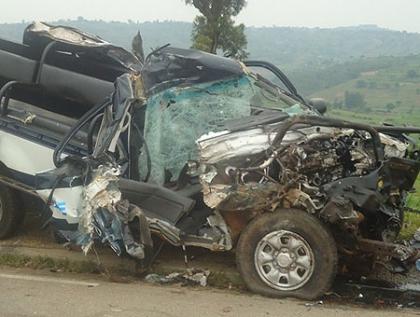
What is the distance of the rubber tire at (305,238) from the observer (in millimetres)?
4641

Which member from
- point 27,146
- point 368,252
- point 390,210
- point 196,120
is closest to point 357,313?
point 368,252

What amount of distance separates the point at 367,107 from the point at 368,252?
51528 millimetres

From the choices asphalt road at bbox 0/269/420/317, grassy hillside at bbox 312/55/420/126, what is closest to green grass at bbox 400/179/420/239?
asphalt road at bbox 0/269/420/317

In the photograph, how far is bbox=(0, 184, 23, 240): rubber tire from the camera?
6.09m

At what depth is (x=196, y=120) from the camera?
559 centimetres

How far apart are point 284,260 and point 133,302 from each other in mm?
1251

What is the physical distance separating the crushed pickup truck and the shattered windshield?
11mm

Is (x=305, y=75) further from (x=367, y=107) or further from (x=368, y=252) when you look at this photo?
(x=368, y=252)

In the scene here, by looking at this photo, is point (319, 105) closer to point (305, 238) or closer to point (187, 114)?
point (187, 114)

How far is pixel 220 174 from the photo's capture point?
496 cm

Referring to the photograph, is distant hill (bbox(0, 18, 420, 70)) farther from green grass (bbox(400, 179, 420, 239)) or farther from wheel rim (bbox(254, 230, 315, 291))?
wheel rim (bbox(254, 230, 315, 291))

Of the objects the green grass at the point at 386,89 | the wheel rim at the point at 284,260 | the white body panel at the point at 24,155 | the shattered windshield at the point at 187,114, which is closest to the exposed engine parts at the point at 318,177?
the wheel rim at the point at 284,260

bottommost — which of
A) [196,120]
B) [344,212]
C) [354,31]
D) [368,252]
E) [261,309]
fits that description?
[261,309]

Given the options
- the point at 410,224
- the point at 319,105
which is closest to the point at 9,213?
the point at 319,105
